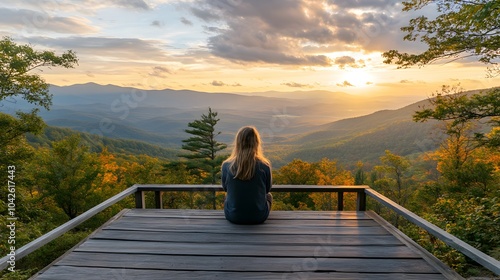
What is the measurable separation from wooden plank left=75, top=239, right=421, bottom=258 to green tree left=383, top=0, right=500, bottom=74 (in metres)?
→ 5.74

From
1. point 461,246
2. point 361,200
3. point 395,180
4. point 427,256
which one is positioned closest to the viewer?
point 461,246

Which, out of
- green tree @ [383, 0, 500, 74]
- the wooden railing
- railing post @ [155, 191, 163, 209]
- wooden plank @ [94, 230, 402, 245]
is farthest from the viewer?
green tree @ [383, 0, 500, 74]

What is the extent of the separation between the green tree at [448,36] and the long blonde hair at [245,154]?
18.6 feet

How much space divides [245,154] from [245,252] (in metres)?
1.02

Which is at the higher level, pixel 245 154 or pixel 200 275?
pixel 245 154

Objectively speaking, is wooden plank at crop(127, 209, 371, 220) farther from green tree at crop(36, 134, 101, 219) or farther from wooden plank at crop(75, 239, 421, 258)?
green tree at crop(36, 134, 101, 219)

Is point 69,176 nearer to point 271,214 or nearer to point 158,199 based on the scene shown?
point 158,199

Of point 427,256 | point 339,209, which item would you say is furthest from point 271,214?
point 427,256

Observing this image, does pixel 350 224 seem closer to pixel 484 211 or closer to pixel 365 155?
pixel 484 211

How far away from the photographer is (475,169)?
61.9ft

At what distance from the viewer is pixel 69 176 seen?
18500mm

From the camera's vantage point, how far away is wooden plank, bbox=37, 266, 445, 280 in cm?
241

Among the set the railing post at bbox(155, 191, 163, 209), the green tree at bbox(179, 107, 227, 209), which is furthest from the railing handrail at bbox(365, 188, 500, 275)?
the green tree at bbox(179, 107, 227, 209)

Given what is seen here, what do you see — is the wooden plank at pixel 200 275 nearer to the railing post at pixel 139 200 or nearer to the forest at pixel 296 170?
the railing post at pixel 139 200
